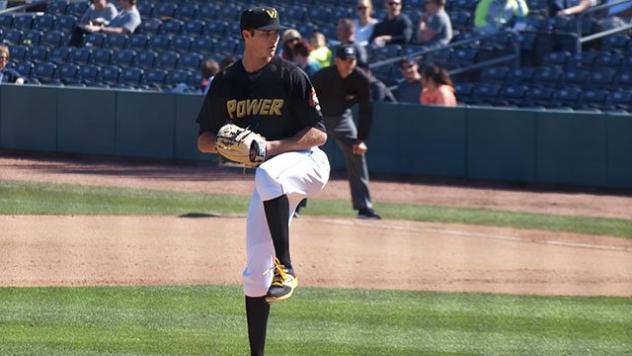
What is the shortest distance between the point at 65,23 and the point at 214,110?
17.2 metres

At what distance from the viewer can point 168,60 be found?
19812 mm

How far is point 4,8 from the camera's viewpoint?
23859 millimetres

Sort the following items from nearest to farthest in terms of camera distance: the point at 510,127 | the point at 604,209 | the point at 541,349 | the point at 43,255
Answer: the point at 541,349
the point at 43,255
the point at 604,209
the point at 510,127

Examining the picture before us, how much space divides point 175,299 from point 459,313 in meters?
1.79

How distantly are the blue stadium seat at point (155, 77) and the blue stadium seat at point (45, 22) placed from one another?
366 cm

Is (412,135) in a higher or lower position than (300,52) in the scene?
lower

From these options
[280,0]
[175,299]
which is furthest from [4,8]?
[175,299]

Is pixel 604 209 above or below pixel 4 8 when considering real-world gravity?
Result: below

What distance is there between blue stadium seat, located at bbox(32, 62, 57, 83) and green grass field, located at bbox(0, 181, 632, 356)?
1262 centimetres

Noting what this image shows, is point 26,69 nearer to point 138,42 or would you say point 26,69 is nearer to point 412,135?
point 138,42

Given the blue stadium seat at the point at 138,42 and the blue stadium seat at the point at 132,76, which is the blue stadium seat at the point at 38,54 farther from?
the blue stadium seat at the point at 132,76

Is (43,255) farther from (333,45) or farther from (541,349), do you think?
(333,45)

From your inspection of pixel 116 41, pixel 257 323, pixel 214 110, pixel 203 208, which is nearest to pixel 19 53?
pixel 116 41

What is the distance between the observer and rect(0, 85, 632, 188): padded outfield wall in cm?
1520
